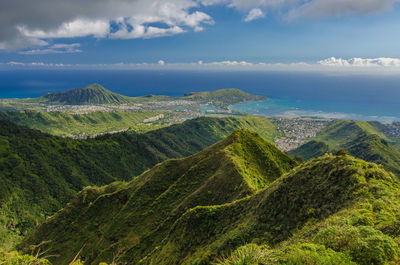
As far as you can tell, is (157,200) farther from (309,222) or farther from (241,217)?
(309,222)

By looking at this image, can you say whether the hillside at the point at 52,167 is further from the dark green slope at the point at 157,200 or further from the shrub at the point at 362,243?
the shrub at the point at 362,243

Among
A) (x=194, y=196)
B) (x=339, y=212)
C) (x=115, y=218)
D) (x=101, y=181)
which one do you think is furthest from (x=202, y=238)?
(x=101, y=181)

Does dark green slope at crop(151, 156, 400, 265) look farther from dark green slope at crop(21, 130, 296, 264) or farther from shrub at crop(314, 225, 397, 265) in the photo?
dark green slope at crop(21, 130, 296, 264)

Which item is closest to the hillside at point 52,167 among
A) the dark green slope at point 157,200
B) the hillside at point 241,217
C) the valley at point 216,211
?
the valley at point 216,211

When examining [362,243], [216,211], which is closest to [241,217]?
[216,211]

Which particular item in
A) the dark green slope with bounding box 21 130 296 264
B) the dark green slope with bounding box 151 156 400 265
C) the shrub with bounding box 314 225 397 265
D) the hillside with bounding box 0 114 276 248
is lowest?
the hillside with bounding box 0 114 276 248

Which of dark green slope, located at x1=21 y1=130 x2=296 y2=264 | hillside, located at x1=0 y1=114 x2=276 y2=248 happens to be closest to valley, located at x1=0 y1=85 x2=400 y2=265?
dark green slope, located at x1=21 y1=130 x2=296 y2=264

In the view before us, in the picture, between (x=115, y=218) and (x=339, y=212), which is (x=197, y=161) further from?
(x=339, y=212)
